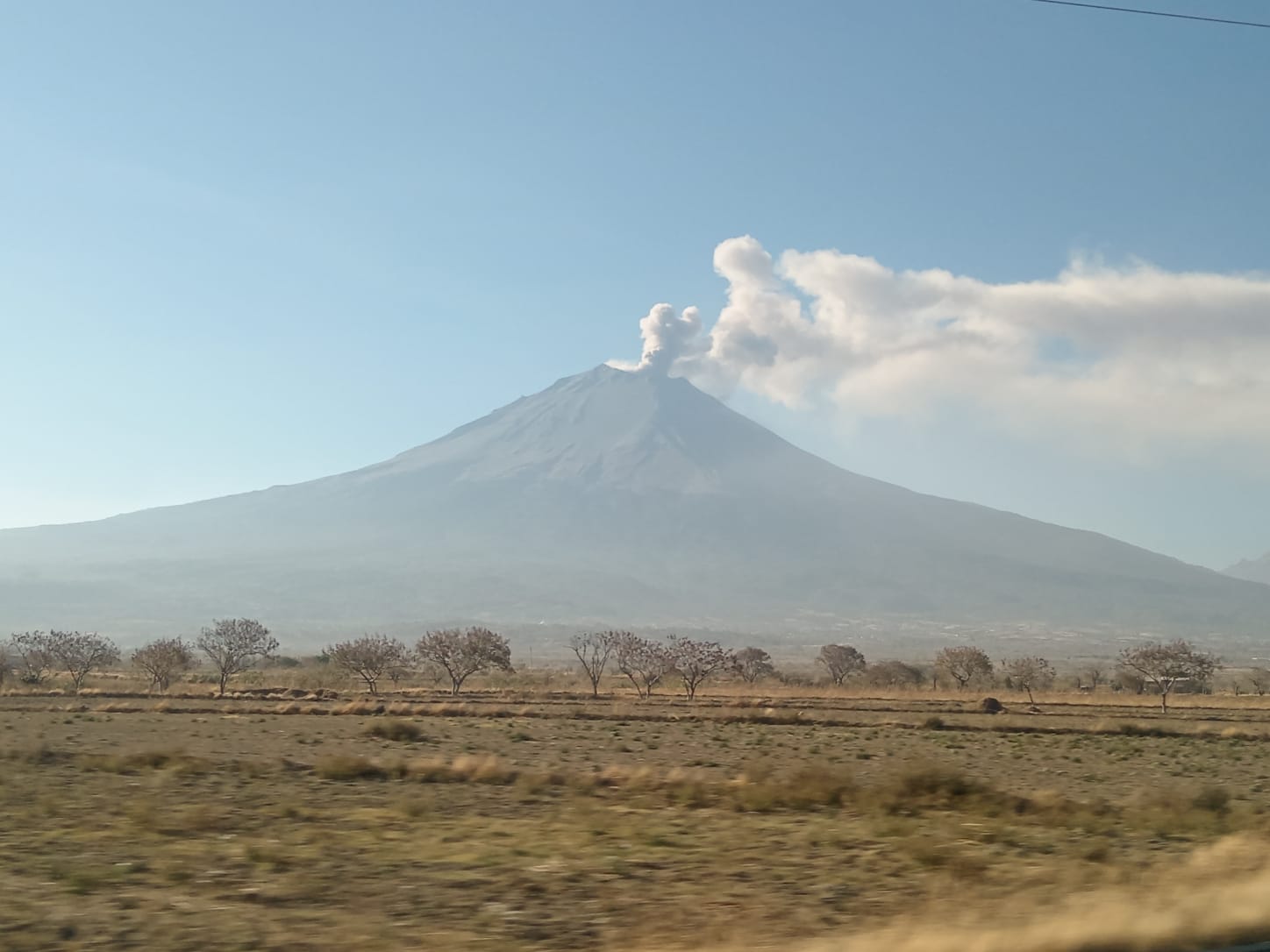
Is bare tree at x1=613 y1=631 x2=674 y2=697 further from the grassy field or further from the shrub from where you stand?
the grassy field

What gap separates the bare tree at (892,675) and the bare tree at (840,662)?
5.06ft

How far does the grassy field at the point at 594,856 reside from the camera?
7.89 m

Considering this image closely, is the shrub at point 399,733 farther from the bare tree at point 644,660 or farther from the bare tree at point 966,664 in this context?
the bare tree at point 966,664

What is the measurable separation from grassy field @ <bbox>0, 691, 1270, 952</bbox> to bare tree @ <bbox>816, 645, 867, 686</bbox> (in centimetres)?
6446

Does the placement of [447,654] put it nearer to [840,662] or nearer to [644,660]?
A: [644,660]

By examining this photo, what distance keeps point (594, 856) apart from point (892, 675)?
8327cm

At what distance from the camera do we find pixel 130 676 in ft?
257

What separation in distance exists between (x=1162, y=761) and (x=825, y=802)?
65.5ft

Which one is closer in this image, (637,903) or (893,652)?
(637,903)

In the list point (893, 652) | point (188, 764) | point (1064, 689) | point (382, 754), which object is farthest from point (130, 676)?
point (893, 652)

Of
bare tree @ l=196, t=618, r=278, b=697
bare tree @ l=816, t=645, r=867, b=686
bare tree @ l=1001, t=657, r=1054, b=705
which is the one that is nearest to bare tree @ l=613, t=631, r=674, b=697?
bare tree @ l=816, t=645, r=867, b=686

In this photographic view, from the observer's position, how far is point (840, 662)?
91.0 metres

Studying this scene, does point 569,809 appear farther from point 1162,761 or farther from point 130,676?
point 130,676

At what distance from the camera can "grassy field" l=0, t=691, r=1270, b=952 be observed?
7887 mm
